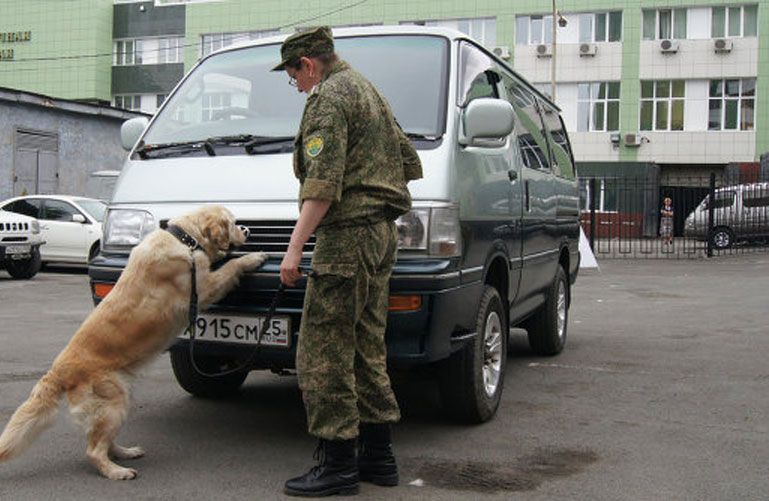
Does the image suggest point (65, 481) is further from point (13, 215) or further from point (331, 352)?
point (13, 215)

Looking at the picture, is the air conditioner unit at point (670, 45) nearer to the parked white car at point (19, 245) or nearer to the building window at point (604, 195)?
the building window at point (604, 195)

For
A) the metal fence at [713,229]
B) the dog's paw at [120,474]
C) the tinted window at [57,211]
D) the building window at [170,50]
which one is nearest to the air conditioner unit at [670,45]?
the metal fence at [713,229]

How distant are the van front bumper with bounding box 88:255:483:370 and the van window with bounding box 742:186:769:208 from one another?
22.1 metres

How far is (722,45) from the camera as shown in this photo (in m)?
35.8

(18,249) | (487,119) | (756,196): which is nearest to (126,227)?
(487,119)

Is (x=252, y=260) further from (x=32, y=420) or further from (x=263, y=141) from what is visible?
(x=32, y=420)

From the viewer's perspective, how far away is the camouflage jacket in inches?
141

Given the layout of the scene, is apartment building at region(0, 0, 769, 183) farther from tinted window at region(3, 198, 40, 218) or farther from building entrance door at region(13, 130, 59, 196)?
tinted window at region(3, 198, 40, 218)

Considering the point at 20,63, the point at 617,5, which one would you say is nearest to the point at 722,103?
the point at 617,5

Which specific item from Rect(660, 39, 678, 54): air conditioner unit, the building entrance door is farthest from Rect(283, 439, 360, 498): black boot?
Rect(660, 39, 678, 54): air conditioner unit

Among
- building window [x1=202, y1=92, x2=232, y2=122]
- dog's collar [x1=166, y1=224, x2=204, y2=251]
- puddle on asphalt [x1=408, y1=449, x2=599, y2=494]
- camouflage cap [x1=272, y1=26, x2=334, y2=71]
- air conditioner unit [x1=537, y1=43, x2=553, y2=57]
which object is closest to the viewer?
camouflage cap [x1=272, y1=26, x2=334, y2=71]

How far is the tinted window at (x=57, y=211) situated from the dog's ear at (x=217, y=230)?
1396 cm

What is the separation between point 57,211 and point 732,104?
28.7 meters

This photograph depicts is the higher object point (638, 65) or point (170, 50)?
point (170, 50)
